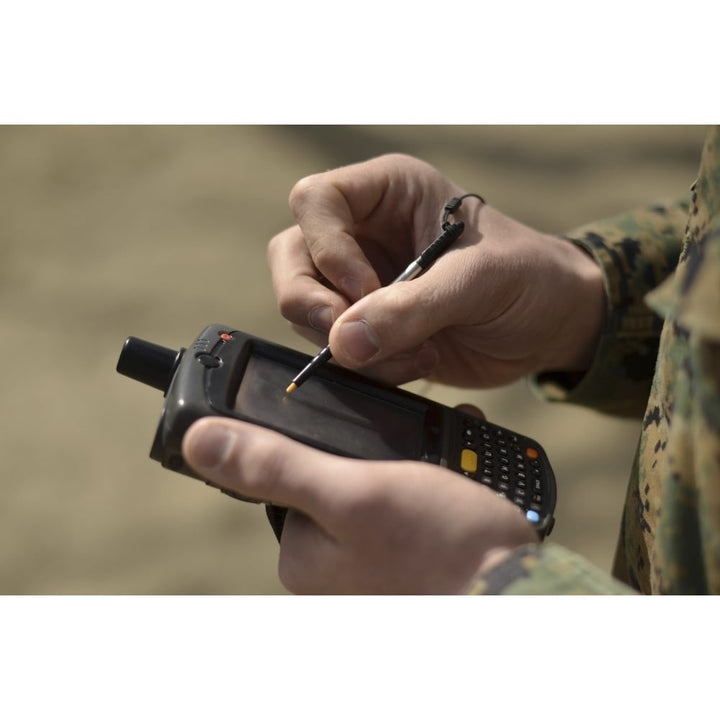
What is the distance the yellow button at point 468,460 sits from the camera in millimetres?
771

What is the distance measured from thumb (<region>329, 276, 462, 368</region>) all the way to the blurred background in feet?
1.51

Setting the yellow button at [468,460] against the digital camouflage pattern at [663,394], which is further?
the yellow button at [468,460]

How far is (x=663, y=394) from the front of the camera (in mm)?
663

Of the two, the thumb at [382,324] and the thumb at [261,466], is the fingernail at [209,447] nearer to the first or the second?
the thumb at [261,466]

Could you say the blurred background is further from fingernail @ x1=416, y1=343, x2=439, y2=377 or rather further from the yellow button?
the yellow button

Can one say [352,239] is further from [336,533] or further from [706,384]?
[706,384]

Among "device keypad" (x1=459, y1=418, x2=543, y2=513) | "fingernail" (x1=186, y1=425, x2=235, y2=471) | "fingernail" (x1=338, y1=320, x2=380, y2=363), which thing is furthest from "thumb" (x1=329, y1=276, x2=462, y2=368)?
"fingernail" (x1=186, y1=425, x2=235, y2=471)

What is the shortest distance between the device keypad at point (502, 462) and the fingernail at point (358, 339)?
4.7 inches

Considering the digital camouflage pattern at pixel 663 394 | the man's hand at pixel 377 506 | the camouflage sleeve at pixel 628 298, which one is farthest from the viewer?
the camouflage sleeve at pixel 628 298

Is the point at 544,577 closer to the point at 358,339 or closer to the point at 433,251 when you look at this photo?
the point at 358,339

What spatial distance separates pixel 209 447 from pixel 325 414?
0.16 meters

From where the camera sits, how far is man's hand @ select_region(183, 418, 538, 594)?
62 centimetres

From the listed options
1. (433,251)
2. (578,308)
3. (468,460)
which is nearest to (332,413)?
(468,460)

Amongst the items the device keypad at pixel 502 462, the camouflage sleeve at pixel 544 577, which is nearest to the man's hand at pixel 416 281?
the device keypad at pixel 502 462
